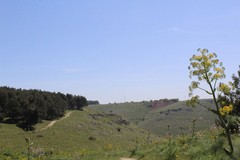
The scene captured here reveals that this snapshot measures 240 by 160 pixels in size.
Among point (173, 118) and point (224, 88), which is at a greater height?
point (224, 88)

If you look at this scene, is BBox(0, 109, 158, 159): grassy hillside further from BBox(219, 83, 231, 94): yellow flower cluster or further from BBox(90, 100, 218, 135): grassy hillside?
BBox(219, 83, 231, 94): yellow flower cluster

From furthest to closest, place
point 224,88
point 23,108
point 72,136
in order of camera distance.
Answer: point 23,108
point 72,136
point 224,88

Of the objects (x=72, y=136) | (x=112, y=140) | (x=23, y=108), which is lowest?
(x=112, y=140)

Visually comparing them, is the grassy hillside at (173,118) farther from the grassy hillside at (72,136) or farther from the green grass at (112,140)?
the grassy hillside at (72,136)

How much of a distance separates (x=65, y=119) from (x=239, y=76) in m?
77.0

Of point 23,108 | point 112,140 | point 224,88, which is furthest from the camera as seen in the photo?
point 112,140

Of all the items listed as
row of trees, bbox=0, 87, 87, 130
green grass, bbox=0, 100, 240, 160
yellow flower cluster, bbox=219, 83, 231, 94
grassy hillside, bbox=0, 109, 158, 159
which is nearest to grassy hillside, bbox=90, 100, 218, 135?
green grass, bbox=0, 100, 240, 160

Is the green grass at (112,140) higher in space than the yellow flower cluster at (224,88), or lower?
lower

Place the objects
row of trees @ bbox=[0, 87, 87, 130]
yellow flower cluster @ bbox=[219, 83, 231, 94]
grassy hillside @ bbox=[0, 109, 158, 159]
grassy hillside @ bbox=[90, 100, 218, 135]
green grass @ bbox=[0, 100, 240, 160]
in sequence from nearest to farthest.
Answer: yellow flower cluster @ bbox=[219, 83, 231, 94] → green grass @ bbox=[0, 100, 240, 160] → grassy hillside @ bbox=[0, 109, 158, 159] → row of trees @ bbox=[0, 87, 87, 130] → grassy hillside @ bbox=[90, 100, 218, 135]

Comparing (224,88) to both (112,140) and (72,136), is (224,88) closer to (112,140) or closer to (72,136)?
(72,136)

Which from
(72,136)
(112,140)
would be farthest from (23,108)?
(112,140)

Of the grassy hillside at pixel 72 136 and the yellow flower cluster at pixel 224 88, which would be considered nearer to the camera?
the yellow flower cluster at pixel 224 88

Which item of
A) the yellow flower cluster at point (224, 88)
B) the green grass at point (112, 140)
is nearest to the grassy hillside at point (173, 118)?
the green grass at point (112, 140)

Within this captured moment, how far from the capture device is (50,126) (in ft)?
267
